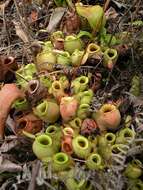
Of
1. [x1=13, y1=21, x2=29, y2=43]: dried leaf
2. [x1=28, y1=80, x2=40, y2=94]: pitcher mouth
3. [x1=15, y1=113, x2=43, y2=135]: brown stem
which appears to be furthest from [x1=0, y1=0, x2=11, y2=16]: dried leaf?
[x1=15, y1=113, x2=43, y2=135]: brown stem

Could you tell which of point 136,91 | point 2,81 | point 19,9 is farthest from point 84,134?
point 19,9

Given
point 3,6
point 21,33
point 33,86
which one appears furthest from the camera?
point 3,6

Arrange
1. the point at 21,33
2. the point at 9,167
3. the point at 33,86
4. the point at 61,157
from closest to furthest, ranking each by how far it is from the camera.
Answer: the point at 61,157
the point at 9,167
the point at 33,86
the point at 21,33

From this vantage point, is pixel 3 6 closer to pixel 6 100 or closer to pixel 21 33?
pixel 21 33

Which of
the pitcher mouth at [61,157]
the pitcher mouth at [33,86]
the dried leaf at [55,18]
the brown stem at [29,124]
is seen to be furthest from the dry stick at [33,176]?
the dried leaf at [55,18]

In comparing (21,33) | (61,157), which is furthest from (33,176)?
(21,33)

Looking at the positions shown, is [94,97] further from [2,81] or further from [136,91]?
[2,81]

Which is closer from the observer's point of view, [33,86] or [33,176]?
[33,176]

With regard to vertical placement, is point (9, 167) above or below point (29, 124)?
below

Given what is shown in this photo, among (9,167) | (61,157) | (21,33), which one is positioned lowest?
(9,167)
